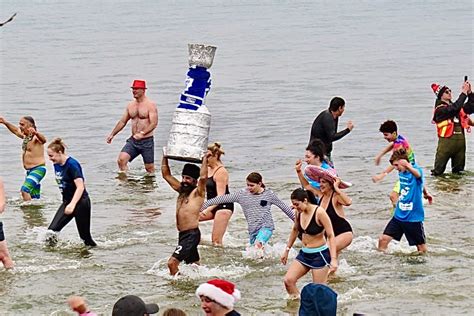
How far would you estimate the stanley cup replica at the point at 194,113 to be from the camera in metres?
11.3

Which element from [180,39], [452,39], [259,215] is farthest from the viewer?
[180,39]

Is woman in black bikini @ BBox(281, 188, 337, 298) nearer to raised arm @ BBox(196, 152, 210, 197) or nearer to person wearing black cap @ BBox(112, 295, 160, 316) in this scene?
raised arm @ BBox(196, 152, 210, 197)

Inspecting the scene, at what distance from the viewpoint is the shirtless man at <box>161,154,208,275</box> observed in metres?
11.8

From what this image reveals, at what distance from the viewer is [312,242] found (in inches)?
432

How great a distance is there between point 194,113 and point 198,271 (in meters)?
1.87

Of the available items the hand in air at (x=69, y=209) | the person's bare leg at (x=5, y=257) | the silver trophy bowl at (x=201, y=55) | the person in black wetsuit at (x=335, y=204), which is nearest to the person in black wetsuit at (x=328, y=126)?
the person in black wetsuit at (x=335, y=204)

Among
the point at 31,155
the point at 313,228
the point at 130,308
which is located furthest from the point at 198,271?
the point at 130,308

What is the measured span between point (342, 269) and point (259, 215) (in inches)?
47.4

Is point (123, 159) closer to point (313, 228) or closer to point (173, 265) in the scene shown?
point (173, 265)

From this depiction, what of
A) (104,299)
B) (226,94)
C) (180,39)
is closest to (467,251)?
(104,299)

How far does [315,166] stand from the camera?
12.0m

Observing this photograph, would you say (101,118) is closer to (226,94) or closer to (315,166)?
(226,94)

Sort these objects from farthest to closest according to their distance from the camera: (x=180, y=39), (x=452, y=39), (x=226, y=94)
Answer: (x=180, y=39), (x=452, y=39), (x=226, y=94)

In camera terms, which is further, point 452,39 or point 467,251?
point 452,39
